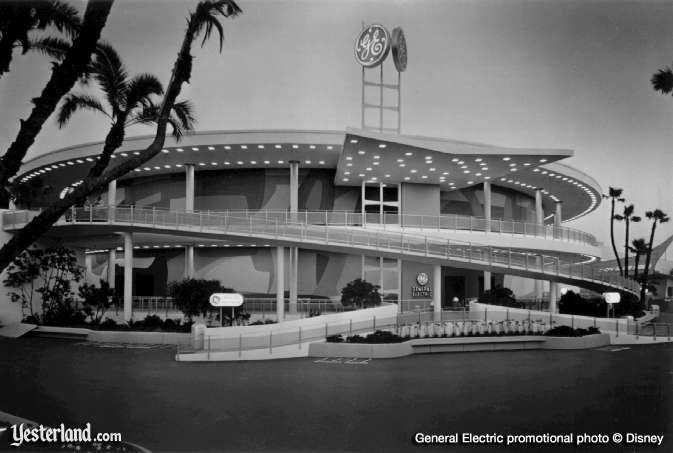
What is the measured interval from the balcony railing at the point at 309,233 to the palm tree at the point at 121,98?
26.3 ft

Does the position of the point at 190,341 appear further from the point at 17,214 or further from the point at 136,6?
the point at 136,6

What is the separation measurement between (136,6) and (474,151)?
1320 cm

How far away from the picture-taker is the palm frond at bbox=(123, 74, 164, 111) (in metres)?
11.5

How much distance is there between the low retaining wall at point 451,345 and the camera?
14547mm

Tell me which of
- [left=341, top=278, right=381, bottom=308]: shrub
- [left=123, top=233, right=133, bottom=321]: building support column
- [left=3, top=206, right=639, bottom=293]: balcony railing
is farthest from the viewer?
[left=123, top=233, right=133, bottom=321]: building support column

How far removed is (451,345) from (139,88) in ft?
35.8

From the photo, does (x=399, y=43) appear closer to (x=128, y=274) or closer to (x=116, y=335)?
(x=116, y=335)

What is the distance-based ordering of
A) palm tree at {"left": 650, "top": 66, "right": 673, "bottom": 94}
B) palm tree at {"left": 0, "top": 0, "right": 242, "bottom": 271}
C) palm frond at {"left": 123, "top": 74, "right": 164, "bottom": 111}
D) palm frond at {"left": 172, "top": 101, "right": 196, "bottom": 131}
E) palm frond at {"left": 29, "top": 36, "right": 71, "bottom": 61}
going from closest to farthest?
palm tree at {"left": 0, "top": 0, "right": 242, "bottom": 271}
palm tree at {"left": 650, "top": 66, "right": 673, "bottom": 94}
palm frond at {"left": 29, "top": 36, "right": 71, "bottom": 61}
palm frond at {"left": 172, "top": 101, "right": 196, "bottom": 131}
palm frond at {"left": 123, "top": 74, "right": 164, "bottom": 111}

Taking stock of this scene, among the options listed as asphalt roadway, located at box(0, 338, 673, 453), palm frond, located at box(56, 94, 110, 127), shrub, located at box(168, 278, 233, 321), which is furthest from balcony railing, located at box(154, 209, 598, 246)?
asphalt roadway, located at box(0, 338, 673, 453)

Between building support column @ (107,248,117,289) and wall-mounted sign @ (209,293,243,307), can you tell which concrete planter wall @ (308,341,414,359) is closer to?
wall-mounted sign @ (209,293,243,307)

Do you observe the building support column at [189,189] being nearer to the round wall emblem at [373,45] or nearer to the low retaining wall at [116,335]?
the low retaining wall at [116,335]

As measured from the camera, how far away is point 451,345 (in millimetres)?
15891

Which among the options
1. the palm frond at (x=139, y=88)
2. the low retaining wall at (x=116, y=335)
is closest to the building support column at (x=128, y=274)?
the low retaining wall at (x=116, y=335)

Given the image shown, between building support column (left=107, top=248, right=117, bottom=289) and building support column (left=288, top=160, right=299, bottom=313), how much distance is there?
858 centimetres
